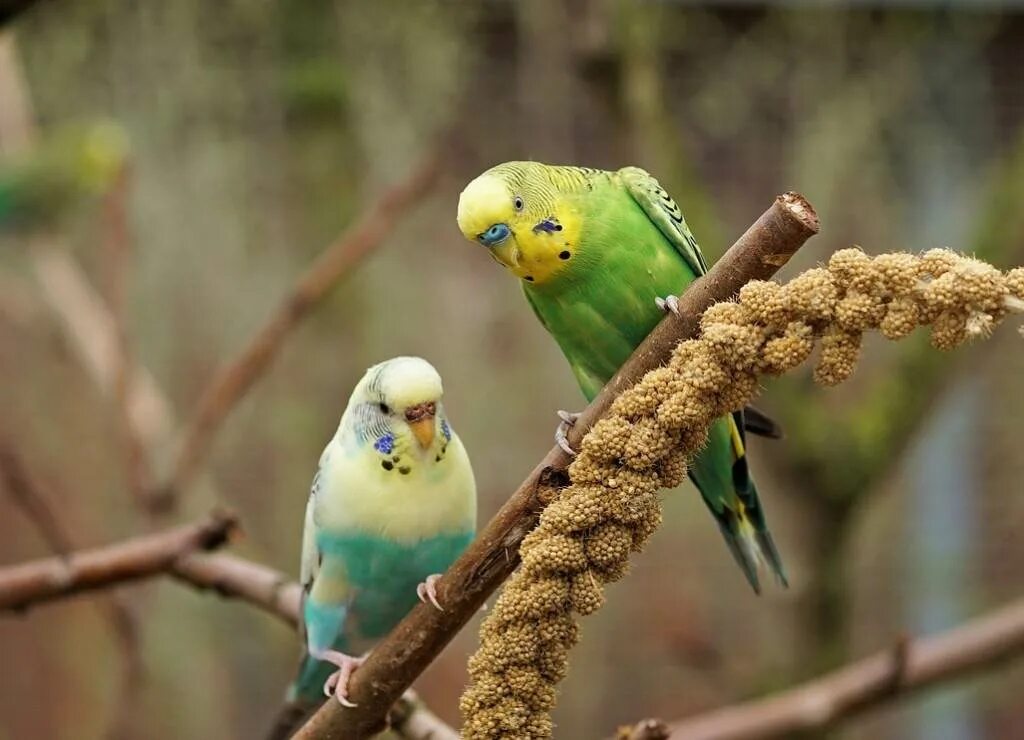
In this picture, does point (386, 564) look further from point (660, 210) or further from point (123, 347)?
point (123, 347)

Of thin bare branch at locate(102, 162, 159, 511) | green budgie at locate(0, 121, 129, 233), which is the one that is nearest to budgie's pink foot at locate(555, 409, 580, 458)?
thin bare branch at locate(102, 162, 159, 511)

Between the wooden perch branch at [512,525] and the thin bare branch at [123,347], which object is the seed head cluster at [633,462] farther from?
the thin bare branch at [123,347]

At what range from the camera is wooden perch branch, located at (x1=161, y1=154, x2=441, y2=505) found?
99.8 inches

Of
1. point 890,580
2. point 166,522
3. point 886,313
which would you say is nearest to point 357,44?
point 166,522

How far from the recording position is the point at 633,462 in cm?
101

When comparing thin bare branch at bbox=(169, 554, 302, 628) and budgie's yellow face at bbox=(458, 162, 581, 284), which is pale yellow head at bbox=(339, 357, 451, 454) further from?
thin bare branch at bbox=(169, 554, 302, 628)

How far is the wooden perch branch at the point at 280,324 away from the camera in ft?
8.32

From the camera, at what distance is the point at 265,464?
3.93m

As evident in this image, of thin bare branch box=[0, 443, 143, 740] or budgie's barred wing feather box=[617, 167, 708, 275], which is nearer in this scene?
budgie's barred wing feather box=[617, 167, 708, 275]

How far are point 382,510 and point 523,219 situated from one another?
456 millimetres

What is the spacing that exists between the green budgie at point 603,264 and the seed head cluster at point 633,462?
1.25 ft

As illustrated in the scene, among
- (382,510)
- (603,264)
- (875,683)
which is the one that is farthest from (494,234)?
(875,683)

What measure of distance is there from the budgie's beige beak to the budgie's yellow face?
7.8 inches

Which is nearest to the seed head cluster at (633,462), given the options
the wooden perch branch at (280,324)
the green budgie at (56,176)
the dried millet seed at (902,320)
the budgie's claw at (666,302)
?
the dried millet seed at (902,320)
